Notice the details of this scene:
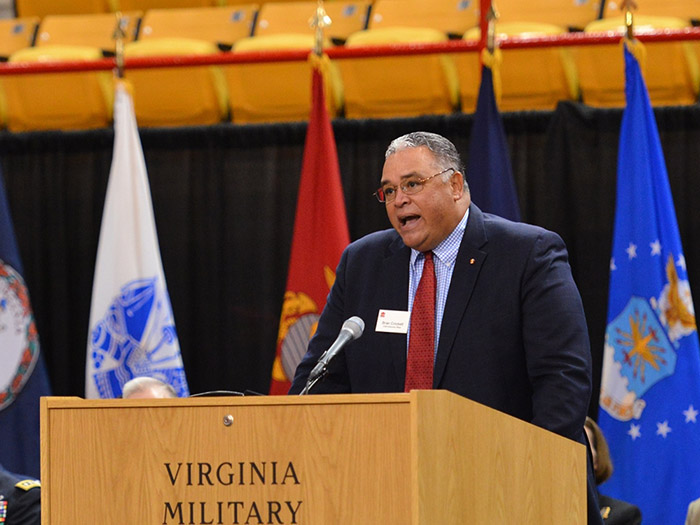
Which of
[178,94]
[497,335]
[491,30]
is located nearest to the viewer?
[497,335]

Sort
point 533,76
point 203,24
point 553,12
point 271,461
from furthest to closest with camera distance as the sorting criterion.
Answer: point 203,24, point 553,12, point 533,76, point 271,461

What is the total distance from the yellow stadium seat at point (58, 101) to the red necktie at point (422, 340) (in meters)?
3.54

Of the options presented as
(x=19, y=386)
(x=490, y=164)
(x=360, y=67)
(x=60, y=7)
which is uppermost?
(x=60, y=7)

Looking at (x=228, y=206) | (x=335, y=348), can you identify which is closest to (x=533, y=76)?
(x=228, y=206)

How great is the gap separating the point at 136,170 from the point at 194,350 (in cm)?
113

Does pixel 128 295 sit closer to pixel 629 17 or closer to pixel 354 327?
pixel 629 17

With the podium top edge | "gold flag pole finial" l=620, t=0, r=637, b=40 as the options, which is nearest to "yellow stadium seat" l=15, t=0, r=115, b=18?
"gold flag pole finial" l=620, t=0, r=637, b=40

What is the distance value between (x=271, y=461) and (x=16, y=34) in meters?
5.33

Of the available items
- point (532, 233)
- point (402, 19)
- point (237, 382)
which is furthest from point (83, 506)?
point (402, 19)

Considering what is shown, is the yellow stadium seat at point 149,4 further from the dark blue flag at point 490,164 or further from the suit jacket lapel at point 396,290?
the suit jacket lapel at point 396,290

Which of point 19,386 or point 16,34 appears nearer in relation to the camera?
point 19,386

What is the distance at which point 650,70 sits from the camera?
16.7ft

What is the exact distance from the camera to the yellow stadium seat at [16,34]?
641 cm

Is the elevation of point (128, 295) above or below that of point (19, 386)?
above
